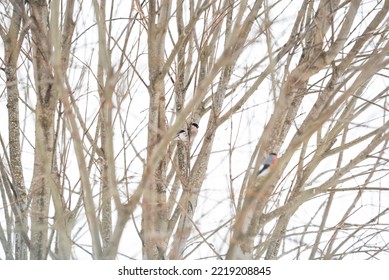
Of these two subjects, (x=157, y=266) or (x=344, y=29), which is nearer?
(x=344, y=29)

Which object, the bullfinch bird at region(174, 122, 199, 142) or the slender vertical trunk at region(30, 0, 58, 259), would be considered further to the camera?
the bullfinch bird at region(174, 122, 199, 142)

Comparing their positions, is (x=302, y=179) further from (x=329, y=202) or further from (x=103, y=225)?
(x=103, y=225)

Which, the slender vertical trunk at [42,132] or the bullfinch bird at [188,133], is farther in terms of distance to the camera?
the bullfinch bird at [188,133]

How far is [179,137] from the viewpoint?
3.06 m

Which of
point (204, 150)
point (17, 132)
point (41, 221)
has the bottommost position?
point (41, 221)

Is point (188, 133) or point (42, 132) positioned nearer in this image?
point (42, 132)

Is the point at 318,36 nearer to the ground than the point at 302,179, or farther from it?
farther from it

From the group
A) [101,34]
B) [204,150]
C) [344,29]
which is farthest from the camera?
[204,150]

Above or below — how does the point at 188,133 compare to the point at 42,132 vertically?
above

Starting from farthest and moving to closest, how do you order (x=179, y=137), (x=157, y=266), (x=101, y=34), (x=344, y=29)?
(x=179, y=137) → (x=157, y=266) → (x=344, y=29) → (x=101, y=34)

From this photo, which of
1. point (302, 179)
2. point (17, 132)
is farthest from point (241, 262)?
point (17, 132)

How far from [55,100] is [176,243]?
2.76 ft

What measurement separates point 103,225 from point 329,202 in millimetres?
1291

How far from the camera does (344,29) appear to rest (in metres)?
2.36
